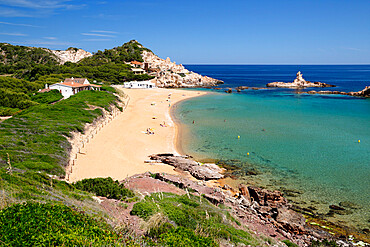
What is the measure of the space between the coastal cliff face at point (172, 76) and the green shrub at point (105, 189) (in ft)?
257

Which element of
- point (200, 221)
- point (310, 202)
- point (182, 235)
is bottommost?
point (310, 202)

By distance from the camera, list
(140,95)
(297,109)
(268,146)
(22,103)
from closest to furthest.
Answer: (268,146), (22,103), (297,109), (140,95)

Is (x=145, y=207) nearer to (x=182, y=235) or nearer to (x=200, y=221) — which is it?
(x=200, y=221)

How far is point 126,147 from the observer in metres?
26.7

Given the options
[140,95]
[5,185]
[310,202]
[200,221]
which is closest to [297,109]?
[140,95]

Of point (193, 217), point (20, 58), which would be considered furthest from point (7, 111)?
point (20, 58)

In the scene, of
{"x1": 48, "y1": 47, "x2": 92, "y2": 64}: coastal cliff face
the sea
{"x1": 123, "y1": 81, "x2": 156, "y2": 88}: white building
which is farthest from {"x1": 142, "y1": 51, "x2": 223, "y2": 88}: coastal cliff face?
the sea

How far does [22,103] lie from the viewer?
38812 mm

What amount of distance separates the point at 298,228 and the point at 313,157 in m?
13.7

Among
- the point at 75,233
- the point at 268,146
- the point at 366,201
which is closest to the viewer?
the point at 75,233

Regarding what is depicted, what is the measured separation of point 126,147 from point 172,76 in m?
71.5

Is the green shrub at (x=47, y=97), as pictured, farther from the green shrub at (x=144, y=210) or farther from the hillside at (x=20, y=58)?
the hillside at (x=20, y=58)

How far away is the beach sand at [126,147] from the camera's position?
20.5 metres

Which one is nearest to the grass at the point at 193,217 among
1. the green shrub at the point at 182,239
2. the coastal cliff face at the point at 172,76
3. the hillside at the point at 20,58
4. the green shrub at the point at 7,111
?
the green shrub at the point at 182,239
